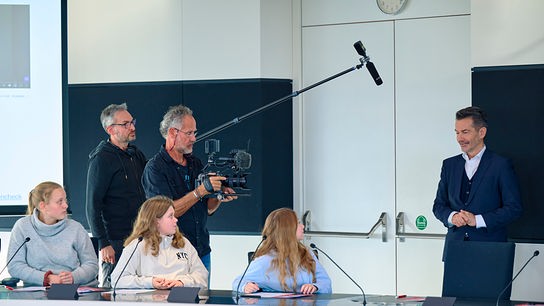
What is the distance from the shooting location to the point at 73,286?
4461 millimetres

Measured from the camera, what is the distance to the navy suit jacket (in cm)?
555

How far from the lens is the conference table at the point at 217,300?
4191 millimetres

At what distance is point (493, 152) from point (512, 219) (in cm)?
44

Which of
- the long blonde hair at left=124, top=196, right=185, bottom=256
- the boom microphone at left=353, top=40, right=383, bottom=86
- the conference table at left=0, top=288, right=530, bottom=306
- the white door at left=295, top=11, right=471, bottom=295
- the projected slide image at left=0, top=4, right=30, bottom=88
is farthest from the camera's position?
the white door at left=295, top=11, right=471, bottom=295

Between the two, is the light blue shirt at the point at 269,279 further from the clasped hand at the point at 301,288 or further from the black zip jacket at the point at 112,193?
the black zip jacket at the point at 112,193

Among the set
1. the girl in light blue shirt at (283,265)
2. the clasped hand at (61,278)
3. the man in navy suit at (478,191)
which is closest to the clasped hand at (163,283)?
the girl in light blue shirt at (283,265)

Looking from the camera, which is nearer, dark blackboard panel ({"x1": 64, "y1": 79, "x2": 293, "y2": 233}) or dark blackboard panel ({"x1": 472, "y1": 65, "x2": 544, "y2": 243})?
dark blackboard panel ({"x1": 472, "y1": 65, "x2": 544, "y2": 243})

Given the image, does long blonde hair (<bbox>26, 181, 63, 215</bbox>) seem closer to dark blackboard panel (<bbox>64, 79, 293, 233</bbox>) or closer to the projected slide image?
the projected slide image

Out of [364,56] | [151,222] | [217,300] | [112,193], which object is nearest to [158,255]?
[151,222]

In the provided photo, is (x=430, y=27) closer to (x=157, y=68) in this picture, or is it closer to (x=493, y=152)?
(x=493, y=152)

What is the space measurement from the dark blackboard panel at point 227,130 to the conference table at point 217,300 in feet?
7.59

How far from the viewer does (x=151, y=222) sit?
4.91 meters

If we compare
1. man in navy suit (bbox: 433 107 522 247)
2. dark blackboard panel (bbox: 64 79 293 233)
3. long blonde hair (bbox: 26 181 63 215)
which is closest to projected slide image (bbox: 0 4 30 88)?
dark blackboard panel (bbox: 64 79 293 233)

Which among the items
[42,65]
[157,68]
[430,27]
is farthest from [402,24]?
[42,65]
